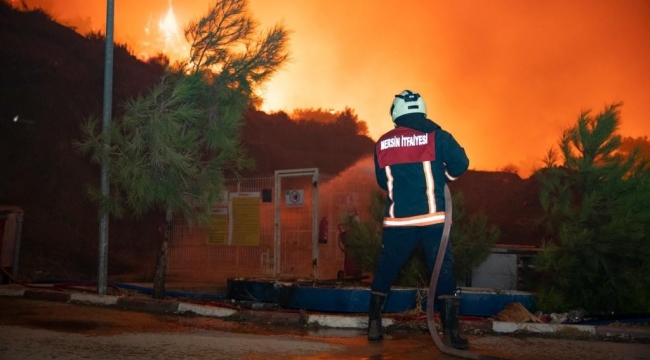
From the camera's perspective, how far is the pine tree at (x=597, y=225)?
8250 millimetres

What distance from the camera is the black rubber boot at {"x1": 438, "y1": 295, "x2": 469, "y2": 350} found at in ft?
19.5

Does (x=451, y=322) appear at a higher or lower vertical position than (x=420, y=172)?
lower

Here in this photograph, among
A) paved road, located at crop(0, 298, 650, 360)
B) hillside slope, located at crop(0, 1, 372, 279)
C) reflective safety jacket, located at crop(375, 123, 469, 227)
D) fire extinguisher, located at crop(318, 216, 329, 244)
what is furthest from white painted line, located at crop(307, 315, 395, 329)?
hillside slope, located at crop(0, 1, 372, 279)

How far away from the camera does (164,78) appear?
9305mm

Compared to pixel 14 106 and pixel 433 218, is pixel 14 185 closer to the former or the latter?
pixel 14 106

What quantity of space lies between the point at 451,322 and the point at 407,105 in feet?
6.39

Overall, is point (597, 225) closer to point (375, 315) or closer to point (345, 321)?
point (345, 321)

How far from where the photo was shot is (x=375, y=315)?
6.41 meters

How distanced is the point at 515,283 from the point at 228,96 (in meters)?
4.79

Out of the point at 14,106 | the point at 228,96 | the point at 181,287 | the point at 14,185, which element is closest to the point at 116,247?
the point at 14,185

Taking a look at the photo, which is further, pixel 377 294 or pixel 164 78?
pixel 164 78

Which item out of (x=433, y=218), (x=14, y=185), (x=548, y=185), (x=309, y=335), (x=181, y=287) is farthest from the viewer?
(x=14, y=185)

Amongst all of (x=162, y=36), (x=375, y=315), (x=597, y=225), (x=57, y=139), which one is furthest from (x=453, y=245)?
(x=162, y=36)

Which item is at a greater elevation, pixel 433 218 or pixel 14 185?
pixel 14 185
